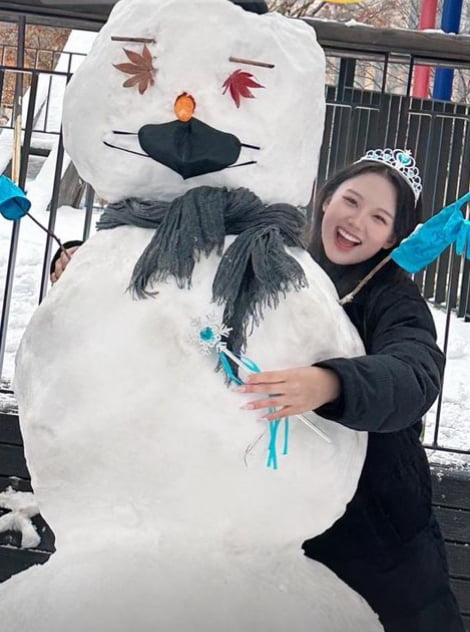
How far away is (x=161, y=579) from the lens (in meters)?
1.42

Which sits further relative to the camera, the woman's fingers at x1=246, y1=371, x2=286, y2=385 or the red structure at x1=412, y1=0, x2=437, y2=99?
the red structure at x1=412, y1=0, x2=437, y2=99

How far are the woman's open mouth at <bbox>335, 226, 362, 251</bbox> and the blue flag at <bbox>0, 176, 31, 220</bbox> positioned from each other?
556mm

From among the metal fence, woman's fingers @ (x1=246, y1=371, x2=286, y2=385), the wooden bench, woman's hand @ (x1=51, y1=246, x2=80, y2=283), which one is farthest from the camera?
the metal fence

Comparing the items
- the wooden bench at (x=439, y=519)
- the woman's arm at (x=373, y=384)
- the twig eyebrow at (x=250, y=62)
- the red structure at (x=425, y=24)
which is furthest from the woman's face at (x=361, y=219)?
the red structure at (x=425, y=24)

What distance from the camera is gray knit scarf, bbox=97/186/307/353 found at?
4.71 ft

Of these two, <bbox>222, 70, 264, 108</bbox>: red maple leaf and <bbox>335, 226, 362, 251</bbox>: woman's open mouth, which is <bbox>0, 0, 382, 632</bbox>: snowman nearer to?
<bbox>222, 70, 264, 108</bbox>: red maple leaf

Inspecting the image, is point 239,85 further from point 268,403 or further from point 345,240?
point 268,403

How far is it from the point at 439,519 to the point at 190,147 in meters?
1.45

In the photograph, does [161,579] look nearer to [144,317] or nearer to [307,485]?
[307,485]

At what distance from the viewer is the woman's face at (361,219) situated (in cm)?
177

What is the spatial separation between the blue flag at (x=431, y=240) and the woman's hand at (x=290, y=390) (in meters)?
0.36

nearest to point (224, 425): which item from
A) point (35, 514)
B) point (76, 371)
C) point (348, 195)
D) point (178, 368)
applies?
point (178, 368)

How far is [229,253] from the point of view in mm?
1458

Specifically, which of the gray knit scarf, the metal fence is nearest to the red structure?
the metal fence
